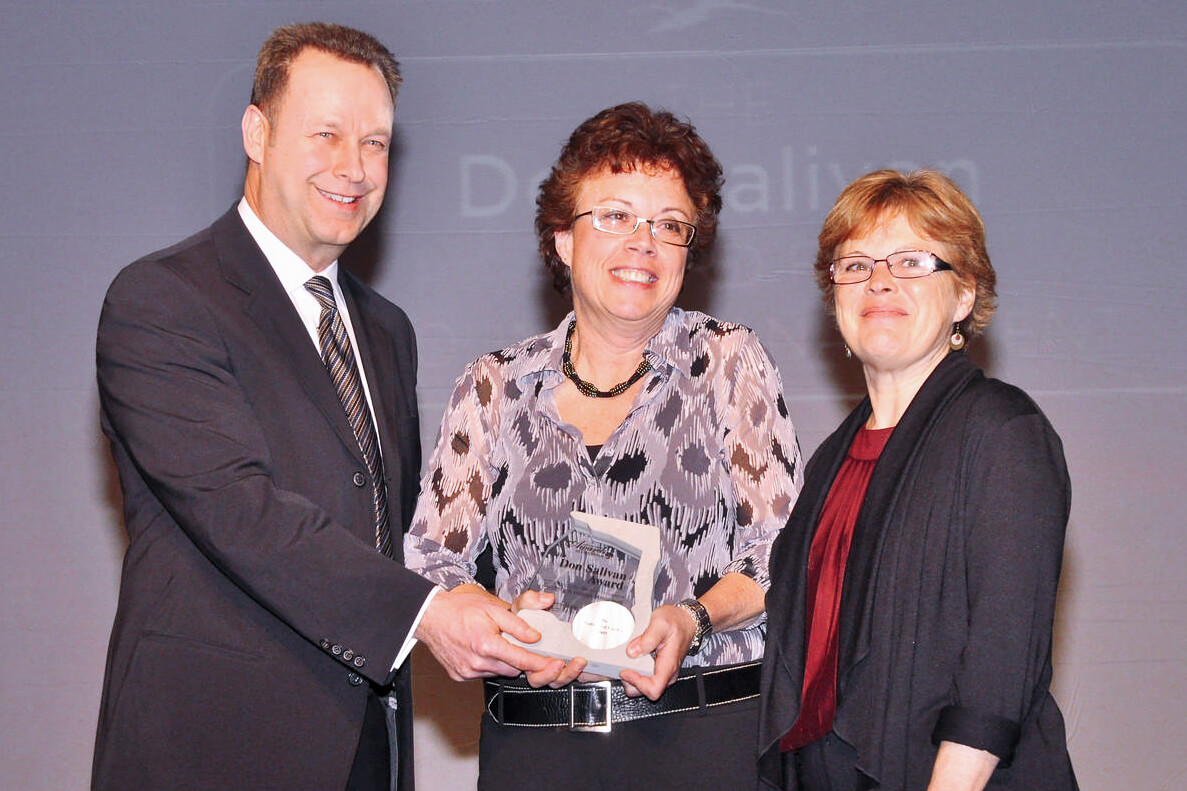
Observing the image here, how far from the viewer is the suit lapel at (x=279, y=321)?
2418 mm

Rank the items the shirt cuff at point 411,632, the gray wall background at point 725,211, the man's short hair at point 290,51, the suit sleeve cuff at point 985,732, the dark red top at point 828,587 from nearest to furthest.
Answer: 1. the suit sleeve cuff at point 985,732
2. the dark red top at point 828,587
3. the shirt cuff at point 411,632
4. the man's short hair at point 290,51
5. the gray wall background at point 725,211

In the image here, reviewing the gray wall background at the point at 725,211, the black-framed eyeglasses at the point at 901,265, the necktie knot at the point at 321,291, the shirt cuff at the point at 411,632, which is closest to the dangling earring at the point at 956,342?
the black-framed eyeglasses at the point at 901,265

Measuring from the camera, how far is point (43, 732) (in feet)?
14.4

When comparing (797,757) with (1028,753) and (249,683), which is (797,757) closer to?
(1028,753)

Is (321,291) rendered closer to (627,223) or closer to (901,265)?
(627,223)

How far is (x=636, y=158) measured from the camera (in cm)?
262

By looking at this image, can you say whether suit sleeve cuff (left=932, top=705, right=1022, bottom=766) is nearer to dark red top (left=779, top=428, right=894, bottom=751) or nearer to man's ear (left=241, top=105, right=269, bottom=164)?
dark red top (left=779, top=428, right=894, bottom=751)

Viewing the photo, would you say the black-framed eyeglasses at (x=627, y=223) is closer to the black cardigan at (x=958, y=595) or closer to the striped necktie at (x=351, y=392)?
the striped necktie at (x=351, y=392)

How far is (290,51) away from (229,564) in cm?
110

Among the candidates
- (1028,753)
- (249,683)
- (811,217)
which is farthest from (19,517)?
(1028,753)

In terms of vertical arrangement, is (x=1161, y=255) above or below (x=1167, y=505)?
above

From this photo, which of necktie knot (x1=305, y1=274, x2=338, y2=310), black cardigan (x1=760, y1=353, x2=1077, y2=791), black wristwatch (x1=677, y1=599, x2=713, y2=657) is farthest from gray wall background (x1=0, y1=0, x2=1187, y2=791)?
black cardigan (x1=760, y1=353, x2=1077, y2=791)

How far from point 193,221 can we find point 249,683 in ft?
8.38

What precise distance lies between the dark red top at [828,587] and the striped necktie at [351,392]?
2.85ft
